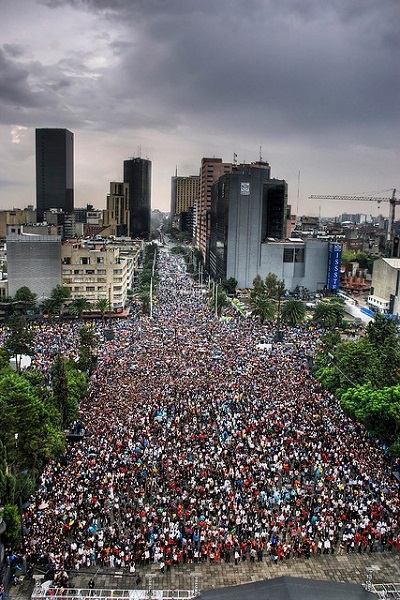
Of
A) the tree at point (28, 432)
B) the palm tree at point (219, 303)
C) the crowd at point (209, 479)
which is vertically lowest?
the crowd at point (209, 479)

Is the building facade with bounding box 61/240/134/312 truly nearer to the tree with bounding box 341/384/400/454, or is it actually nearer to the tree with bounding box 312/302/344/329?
the tree with bounding box 312/302/344/329

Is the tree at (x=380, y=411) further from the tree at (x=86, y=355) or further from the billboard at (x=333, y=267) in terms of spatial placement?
the billboard at (x=333, y=267)

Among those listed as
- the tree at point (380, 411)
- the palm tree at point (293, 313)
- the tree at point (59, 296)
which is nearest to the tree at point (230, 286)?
the palm tree at point (293, 313)

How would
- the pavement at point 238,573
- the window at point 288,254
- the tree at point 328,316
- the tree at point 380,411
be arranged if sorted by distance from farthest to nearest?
the window at point 288,254, the tree at point 328,316, the tree at point 380,411, the pavement at point 238,573

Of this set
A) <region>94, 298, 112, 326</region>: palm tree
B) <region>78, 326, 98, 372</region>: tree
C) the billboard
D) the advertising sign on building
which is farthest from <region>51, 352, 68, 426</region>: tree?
the billboard

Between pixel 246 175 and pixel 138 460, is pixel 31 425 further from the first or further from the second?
pixel 246 175

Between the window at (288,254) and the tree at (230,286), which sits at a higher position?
the window at (288,254)

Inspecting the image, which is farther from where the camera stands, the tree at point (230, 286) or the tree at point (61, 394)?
the tree at point (230, 286)
